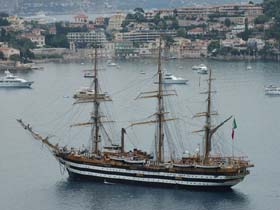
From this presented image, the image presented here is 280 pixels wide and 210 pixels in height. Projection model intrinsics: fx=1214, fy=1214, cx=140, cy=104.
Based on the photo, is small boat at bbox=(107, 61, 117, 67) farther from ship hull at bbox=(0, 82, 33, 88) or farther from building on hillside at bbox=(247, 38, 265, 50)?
ship hull at bbox=(0, 82, 33, 88)

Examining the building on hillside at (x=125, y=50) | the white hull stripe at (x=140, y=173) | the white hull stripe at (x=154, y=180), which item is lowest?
the building on hillside at (x=125, y=50)

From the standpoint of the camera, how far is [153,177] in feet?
69.4

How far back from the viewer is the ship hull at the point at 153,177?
20906 mm

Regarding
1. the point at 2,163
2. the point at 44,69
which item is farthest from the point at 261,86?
the point at 2,163

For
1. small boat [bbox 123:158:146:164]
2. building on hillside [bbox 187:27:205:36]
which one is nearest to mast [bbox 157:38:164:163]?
small boat [bbox 123:158:146:164]

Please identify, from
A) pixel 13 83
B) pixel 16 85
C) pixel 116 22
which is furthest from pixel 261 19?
pixel 16 85

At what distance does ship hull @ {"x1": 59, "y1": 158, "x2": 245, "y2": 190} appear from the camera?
2091cm

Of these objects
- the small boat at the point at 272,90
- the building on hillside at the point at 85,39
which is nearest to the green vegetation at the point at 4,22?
the building on hillside at the point at 85,39

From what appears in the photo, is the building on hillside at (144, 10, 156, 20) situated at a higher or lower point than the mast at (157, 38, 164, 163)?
lower

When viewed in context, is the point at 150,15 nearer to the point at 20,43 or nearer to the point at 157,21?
the point at 157,21

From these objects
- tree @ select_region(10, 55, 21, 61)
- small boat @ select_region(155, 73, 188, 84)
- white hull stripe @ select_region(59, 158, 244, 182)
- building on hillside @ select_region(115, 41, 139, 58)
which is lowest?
building on hillside @ select_region(115, 41, 139, 58)

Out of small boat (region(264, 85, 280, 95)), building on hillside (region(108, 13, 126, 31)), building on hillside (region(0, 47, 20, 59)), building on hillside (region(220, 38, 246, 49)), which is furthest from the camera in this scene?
building on hillside (region(108, 13, 126, 31))

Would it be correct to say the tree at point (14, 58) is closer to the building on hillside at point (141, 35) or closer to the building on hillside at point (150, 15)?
the building on hillside at point (141, 35)

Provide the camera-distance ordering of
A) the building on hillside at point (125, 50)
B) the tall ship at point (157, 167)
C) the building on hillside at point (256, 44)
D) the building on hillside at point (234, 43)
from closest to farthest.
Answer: the tall ship at point (157, 167)
the building on hillside at point (256, 44)
the building on hillside at point (234, 43)
the building on hillside at point (125, 50)
